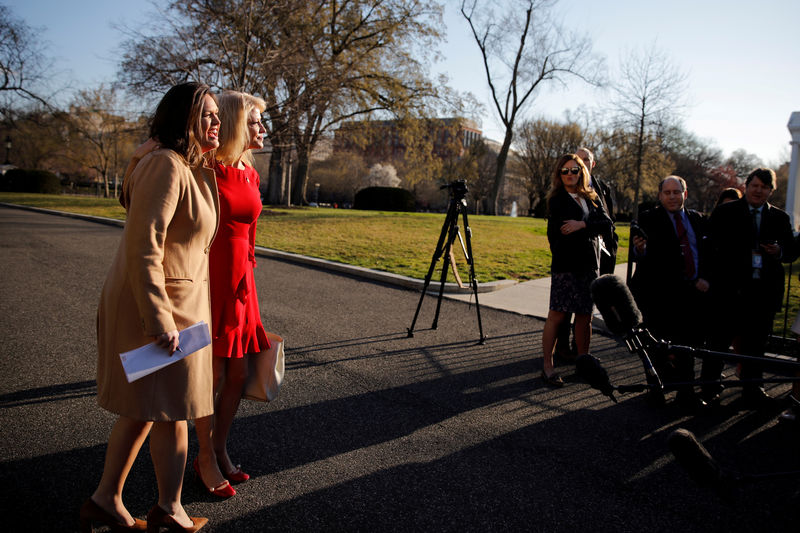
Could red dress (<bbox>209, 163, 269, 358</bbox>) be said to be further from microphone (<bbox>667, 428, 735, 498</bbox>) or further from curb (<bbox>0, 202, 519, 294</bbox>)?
curb (<bbox>0, 202, 519, 294</bbox>)

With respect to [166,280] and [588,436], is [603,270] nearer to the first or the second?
[588,436]

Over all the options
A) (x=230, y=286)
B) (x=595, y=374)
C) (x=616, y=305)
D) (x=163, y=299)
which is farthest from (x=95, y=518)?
(x=616, y=305)

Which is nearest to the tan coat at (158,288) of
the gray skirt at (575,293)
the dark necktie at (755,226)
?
the gray skirt at (575,293)

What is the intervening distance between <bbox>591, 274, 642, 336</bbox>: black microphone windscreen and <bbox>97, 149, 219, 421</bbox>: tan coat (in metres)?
1.76

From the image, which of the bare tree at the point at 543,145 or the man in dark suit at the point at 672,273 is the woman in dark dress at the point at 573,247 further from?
the bare tree at the point at 543,145

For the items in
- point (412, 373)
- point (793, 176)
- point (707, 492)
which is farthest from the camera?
point (793, 176)

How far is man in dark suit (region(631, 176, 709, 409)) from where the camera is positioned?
4648mm

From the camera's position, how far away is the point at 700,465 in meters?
1.85

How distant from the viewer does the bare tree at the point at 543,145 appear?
51.1m

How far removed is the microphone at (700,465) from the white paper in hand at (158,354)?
6.35 feet

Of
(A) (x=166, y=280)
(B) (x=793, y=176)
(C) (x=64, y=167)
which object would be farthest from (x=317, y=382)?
(C) (x=64, y=167)

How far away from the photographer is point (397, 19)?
89.8 feet

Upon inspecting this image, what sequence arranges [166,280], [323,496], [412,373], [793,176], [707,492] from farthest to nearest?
[793,176] < [412,373] < [707,492] < [323,496] < [166,280]

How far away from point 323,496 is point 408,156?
2721cm
